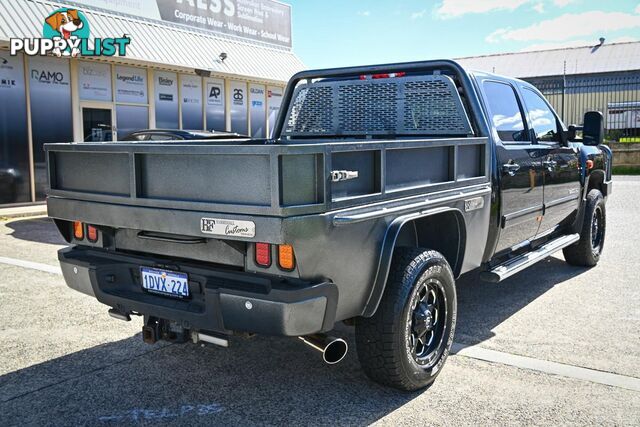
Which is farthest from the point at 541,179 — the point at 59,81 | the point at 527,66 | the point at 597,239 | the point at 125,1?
the point at 527,66

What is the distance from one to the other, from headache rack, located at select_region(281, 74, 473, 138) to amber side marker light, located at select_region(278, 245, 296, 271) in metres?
2.28

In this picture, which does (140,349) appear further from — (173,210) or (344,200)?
(344,200)

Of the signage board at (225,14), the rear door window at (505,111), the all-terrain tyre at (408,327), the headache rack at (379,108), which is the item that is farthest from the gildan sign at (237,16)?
the all-terrain tyre at (408,327)

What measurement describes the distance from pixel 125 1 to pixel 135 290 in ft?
43.1

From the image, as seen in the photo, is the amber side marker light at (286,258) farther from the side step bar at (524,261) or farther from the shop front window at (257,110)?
the shop front window at (257,110)

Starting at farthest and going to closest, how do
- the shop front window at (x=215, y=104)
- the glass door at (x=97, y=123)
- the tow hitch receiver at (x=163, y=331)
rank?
the shop front window at (x=215, y=104) → the glass door at (x=97, y=123) → the tow hitch receiver at (x=163, y=331)

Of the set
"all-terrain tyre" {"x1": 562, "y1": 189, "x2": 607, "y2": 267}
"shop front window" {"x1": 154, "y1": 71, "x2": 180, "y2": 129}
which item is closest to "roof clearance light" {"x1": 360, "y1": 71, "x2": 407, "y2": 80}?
"all-terrain tyre" {"x1": 562, "y1": 189, "x2": 607, "y2": 267}

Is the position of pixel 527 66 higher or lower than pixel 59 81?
higher

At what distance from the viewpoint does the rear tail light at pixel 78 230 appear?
4184 millimetres

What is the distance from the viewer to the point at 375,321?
3596 mm

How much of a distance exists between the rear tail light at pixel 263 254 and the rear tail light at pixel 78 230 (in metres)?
1.57

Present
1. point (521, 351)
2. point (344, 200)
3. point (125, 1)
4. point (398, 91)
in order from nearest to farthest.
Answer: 1. point (344, 200)
2. point (521, 351)
3. point (398, 91)
4. point (125, 1)

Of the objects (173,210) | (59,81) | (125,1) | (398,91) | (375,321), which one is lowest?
(375,321)

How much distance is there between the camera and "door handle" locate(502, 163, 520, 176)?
196 inches
